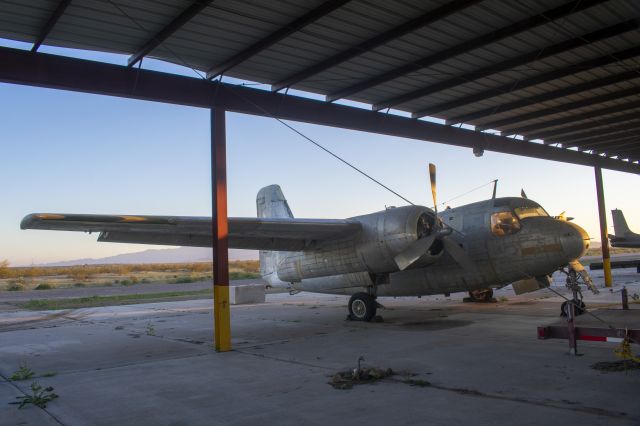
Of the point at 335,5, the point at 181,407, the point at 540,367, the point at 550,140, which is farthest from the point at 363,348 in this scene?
the point at 550,140

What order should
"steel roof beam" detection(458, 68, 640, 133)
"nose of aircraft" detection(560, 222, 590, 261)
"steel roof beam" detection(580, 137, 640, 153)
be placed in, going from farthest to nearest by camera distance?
"steel roof beam" detection(580, 137, 640, 153)
"steel roof beam" detection(458, 68, 640, 133)
"nose of aircraft" detection(560, 222, 590, 261)

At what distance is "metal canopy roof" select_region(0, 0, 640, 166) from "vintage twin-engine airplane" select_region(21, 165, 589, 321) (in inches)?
131

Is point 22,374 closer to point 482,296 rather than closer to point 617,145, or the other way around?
point 482,296

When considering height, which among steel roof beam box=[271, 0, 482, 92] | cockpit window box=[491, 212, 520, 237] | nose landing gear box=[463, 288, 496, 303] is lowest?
nose landing gear box=[463, 288, 496, 303]

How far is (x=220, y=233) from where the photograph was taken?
11023 millimetres

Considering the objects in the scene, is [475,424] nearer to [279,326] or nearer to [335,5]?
[335,5]

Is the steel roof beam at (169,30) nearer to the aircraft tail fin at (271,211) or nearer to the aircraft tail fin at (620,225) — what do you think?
the aircraft tail fin at (271,211)

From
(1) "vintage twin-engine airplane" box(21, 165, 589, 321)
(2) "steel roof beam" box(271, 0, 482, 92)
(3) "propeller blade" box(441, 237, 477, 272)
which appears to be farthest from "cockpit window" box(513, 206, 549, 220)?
(2) "steel roof beam" box(271, 0, 482, 92)

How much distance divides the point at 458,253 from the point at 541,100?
18.2 feet

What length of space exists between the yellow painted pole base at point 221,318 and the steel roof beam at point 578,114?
11243mm

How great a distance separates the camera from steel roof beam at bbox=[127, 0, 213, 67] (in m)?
8.45

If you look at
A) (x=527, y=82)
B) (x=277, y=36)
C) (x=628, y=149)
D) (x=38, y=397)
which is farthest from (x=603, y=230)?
(x=38, y=397)

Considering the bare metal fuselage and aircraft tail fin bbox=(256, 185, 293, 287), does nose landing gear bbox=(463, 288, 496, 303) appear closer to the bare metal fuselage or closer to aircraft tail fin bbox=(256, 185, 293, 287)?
the bare metal fuselage

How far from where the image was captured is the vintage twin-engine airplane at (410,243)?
516 inches
